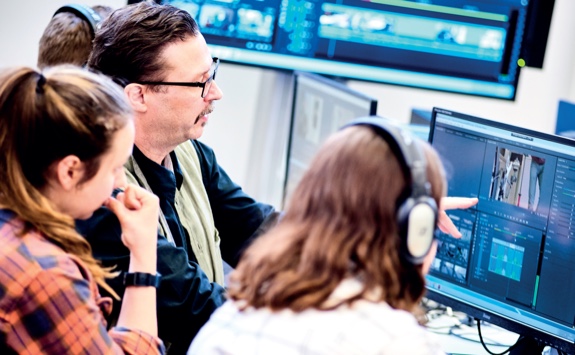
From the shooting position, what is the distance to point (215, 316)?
1.14 meters

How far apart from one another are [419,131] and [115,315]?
1.07m

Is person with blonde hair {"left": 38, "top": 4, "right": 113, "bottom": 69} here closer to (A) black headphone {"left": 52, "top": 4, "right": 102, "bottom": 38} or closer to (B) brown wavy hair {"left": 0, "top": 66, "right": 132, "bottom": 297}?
(A) black headphone {"left": 52, "top": 4, "right": 102, "bottom": 38}

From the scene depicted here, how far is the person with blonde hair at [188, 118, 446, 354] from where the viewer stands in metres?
1.03

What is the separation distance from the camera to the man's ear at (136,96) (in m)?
1.77

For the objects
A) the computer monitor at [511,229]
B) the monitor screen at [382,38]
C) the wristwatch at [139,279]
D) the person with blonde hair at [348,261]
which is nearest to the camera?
the person with blonde hair at [348,261]

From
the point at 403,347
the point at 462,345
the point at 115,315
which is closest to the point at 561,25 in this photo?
the point at 462,345

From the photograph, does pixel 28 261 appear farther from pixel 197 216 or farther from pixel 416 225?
pixel 197 216

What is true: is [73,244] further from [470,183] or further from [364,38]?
[364,38]

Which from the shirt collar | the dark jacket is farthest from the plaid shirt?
the shirt collar

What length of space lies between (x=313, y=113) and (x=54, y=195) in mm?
1582

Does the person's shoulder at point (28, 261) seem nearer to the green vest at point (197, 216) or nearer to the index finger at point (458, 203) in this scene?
the green vest at point (197, 216)

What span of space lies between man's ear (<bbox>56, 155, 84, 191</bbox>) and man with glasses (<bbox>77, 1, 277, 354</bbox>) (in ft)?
1.22

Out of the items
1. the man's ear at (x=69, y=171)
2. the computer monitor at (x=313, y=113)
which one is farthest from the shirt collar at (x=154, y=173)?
the computer monitor at (x=313, y=113)

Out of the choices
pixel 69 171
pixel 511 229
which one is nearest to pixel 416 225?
pixel 69 171
